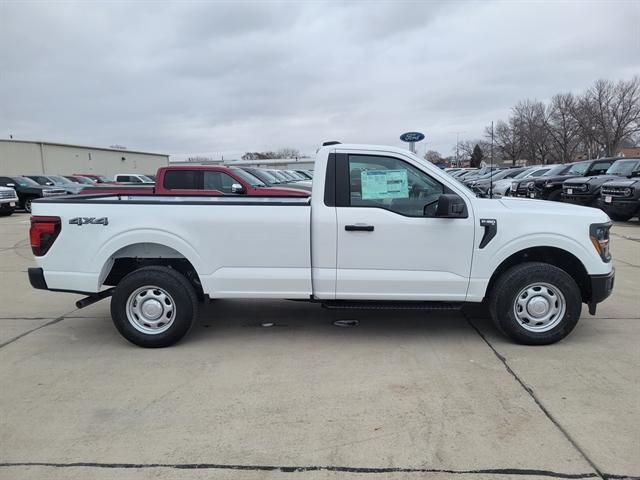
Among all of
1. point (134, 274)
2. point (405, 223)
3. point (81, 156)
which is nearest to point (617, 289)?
point (405, 223)

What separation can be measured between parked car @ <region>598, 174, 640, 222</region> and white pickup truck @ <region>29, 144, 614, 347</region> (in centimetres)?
1043

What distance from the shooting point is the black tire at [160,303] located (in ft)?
15.3

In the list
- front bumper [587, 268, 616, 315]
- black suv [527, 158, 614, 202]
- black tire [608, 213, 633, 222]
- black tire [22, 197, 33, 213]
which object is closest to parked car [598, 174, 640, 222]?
black tire [608, 213, 633, 222]

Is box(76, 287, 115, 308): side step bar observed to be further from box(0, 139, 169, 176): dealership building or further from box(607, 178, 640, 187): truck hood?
box(0, 139, 169, 176): dealership building

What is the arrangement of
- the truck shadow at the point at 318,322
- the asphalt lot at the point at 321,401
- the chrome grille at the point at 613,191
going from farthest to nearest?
the chrome grille at the point at 613,191, the truck shadow at the point at 318,322, the asphalt lot at the point at 321,401

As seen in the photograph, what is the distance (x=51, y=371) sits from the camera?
4.31 meters

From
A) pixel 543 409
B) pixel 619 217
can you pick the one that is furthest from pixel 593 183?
pixel 543 409

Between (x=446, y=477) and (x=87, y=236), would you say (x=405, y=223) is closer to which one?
(x=446, y=477)

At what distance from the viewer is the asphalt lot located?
293 centimetres

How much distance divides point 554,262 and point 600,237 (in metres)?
0.47

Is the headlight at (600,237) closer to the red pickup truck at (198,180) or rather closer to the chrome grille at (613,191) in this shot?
the red pickup truck at (198,180)

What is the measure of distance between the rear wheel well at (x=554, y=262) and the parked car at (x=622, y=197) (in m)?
10.4

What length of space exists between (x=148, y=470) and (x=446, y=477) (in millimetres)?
1711

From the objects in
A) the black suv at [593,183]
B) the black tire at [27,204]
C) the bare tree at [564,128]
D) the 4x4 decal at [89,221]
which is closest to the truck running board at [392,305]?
the 4x4 decal at [89,221]
